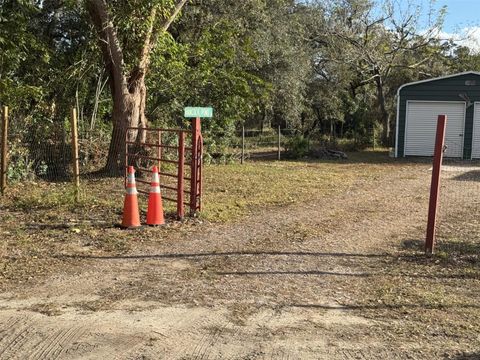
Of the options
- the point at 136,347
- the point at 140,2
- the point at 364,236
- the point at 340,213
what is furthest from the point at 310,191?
the point at 136,347

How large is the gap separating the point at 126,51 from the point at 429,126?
45.3 ft

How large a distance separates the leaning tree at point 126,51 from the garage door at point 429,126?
1252cm

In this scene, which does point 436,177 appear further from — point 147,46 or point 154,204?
point 147,46

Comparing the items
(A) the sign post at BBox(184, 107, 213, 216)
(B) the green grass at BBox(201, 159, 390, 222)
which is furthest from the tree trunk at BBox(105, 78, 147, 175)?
(A) the sign post at BBox(184, 107, 213, 216)

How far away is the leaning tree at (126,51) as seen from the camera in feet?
41.1

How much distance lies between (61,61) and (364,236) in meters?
12.4

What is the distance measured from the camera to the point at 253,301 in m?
5.21

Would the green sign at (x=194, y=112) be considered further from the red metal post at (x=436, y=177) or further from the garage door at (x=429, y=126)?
the garage door at (x=429, y=126)

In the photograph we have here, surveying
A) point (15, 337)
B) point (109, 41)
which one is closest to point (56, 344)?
point (15, 337)

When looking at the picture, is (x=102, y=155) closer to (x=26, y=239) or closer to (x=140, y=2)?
(x=140, y=2)

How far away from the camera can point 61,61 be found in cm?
1703

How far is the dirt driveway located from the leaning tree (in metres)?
6.05

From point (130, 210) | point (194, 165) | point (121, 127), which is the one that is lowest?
point (130, 210)

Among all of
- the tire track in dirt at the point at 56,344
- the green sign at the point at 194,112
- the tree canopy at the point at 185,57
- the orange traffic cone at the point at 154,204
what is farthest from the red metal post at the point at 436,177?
the tree canopy at the point at 185,57
